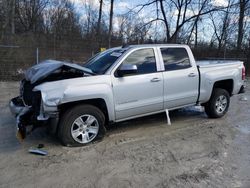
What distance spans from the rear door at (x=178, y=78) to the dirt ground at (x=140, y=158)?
62 centimetres

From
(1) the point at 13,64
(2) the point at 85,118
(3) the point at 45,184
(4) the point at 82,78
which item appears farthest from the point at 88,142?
(1) the point at 13,64

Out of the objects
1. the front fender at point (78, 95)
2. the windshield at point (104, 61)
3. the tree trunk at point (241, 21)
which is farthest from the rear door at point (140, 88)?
the tree trunk at point (241, 21)

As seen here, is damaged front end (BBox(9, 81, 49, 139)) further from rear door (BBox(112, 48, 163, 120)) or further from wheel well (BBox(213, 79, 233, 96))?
wheel well (BBox(213, 79, 233, 96))

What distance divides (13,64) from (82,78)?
9501 mm

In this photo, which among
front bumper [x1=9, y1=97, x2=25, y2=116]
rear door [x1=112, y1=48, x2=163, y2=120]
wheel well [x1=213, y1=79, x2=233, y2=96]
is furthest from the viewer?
wheel well [x1=213, y1=79, x2=233, y2=96]

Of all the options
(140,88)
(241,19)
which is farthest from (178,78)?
(241,19)

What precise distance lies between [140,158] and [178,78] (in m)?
2.34

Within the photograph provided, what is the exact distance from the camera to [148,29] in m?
21.5

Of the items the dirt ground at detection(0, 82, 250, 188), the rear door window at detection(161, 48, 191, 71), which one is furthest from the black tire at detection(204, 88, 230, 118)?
the rear door window at detection(161, 48, 191, 71)

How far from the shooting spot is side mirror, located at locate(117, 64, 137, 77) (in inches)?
209

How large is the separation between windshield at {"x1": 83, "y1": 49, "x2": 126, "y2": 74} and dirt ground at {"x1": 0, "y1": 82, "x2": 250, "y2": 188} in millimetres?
1364

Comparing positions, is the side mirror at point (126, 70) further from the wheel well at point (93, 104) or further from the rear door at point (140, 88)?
the wheel well at point (93, 104)

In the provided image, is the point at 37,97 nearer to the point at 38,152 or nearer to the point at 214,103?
the point at 38,152

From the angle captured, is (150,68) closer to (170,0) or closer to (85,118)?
(85,118)
